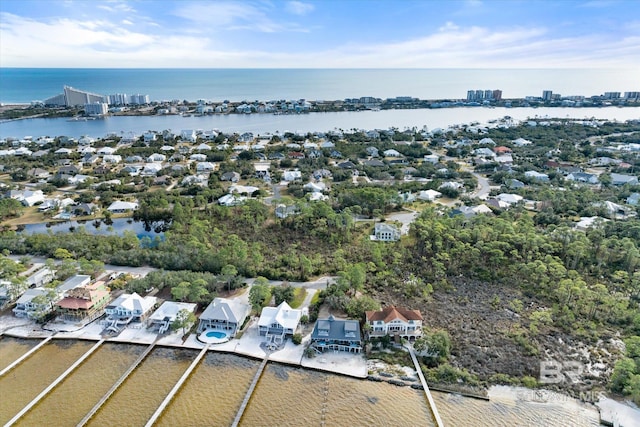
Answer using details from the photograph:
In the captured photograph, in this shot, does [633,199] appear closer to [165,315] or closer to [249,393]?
[249,393]

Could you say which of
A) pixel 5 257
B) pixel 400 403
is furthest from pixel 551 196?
pixel 5 257

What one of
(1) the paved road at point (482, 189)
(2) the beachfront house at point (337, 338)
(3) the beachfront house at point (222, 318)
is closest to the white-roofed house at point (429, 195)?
(1) the paved road at point (482, 189)

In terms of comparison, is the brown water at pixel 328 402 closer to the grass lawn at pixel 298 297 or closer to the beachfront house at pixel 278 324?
the beachfront house at pixel 278 324

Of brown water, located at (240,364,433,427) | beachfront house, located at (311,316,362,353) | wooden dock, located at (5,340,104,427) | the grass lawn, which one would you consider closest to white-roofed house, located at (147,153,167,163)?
the grass lawn

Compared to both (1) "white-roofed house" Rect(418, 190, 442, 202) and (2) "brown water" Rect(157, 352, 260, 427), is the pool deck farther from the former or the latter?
(1) "white-roofed house" Rect(418, 190, 442, 202)

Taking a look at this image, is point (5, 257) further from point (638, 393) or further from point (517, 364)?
point (638, 393)

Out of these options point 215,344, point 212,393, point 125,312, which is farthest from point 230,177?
point 212,393
